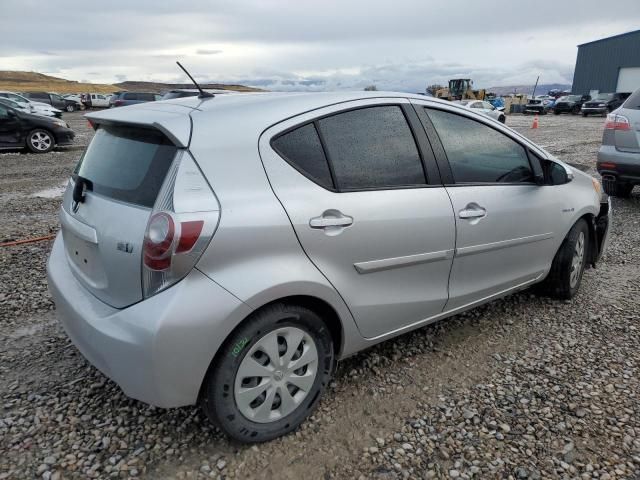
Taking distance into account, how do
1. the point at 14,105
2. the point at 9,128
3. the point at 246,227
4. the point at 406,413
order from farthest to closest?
the point at 14,105, the point at 9,128, the point at 406,413, the point at 246,227

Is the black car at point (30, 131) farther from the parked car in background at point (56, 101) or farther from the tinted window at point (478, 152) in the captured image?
the parked car in background at point (56, 101)

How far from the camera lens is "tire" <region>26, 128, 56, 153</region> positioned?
40.1 ft

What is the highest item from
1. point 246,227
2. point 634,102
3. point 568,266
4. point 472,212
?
point 634,102

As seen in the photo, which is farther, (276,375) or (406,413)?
(406,413)

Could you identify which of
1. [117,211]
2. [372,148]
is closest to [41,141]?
[117,211]

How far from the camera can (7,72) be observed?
377 ft

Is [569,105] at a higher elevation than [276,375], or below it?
higher

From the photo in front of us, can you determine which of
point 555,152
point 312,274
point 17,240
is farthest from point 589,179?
point 555,152

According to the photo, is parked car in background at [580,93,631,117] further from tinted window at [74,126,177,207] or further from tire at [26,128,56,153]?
tinted window at [74,126,177,207]

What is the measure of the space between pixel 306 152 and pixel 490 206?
51.7 inches

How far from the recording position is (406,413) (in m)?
2.57

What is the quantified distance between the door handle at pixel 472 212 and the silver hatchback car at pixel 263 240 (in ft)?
0.04

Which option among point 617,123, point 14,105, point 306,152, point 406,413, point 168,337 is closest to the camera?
point 168,337

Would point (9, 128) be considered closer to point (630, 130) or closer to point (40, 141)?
point (40, 141)
